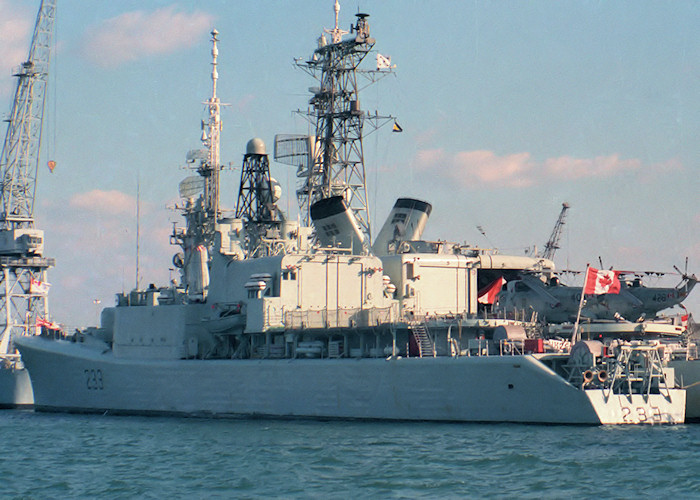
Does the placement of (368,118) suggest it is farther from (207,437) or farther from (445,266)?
(207,437)

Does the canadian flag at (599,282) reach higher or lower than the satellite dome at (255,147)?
lower

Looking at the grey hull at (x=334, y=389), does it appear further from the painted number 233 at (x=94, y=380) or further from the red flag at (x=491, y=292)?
the red flag at (x=491, y=292)

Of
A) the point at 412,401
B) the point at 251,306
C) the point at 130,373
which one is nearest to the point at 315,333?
the point at 251,306

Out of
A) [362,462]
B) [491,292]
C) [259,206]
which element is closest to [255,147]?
[259,206]

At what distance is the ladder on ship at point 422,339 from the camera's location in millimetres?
33219

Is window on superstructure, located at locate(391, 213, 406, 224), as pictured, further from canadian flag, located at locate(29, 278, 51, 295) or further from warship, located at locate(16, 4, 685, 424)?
canadian flag, located at locate(29, 278, 51, 295)

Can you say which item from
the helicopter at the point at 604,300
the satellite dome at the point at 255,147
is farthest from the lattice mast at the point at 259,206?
the helicopter at the point at 604,300

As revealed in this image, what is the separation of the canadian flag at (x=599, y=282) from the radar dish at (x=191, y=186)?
19.6 m

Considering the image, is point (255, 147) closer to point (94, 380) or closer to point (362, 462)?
point (94, 380)

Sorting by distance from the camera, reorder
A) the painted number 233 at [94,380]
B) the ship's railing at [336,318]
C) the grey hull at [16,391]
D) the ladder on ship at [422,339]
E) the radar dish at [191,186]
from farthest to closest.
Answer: the grey hull at [16,391], the radar dish at [191,186], the painted number 233 at [94,380], the ship's railing at [336,318], the ladder on ship at [422,339]

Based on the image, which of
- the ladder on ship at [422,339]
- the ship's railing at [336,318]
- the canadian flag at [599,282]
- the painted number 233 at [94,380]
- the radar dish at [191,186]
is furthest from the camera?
the radar dish at [191,186]

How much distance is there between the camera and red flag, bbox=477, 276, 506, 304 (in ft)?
135

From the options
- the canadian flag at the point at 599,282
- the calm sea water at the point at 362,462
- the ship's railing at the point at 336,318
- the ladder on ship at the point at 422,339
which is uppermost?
the canadian flag at the point at 599,282

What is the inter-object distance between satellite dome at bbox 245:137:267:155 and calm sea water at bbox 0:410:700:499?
13.1m
